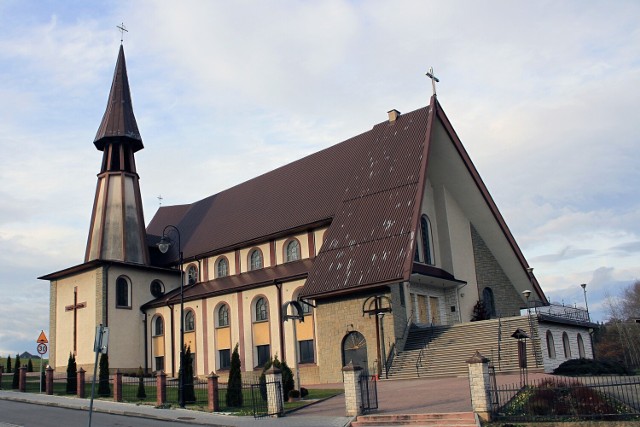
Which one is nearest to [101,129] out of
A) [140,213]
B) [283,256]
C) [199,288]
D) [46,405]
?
[140,213]

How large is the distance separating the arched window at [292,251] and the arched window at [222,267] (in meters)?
4.96

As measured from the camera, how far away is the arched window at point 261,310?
33.1m

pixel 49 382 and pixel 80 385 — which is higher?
pixel 49 382

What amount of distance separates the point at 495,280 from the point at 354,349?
1161cm

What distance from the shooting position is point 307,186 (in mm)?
36594

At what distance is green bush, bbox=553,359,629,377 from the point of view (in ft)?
77.7

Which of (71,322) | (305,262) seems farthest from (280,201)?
(71,322)

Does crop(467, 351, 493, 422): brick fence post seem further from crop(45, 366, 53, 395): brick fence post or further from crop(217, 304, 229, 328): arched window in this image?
crop(217, 304, 229, 328): arched window

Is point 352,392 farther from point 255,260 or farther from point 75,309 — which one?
point 75,309

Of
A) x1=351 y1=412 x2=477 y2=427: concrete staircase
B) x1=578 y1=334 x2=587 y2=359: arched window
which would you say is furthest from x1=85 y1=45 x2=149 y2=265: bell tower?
x1=351 y1=412 x2=477 y2=427: concrete staircase

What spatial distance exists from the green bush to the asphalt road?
564 inches

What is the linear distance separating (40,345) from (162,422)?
1042 centimetres

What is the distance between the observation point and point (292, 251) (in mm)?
34562

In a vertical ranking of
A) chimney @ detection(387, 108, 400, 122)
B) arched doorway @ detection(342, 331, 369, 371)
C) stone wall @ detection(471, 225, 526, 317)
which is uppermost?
chimney @ detection(387, 108, 400, 122)
